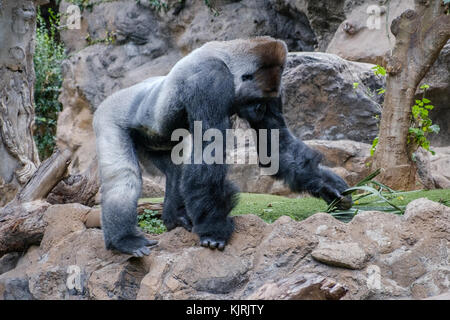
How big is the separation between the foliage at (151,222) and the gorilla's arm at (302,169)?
117cm

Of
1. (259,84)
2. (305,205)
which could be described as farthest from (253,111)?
(305,205)

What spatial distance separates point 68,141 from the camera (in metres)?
8.68

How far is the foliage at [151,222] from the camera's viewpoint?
388 cm

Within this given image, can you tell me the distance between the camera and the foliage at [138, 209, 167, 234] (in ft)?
12.7

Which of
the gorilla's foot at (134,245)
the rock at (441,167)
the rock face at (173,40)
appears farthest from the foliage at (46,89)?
the gorilla's foot at (134,245)

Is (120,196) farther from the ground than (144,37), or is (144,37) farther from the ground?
(144,37)

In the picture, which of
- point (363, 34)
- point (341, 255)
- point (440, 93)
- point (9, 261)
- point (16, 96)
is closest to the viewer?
point (341, 255)

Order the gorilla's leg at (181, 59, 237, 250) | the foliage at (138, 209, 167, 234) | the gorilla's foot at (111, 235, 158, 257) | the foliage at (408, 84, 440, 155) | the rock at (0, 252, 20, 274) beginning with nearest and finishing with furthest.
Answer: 1. the gorilla's leg at (181, 59, 237, 250)
2. the gorilla's foot at (111, 235, 158, 257)
3. the rock at (0, 252, 20, 274)
4. the foliage at (138, 209, 167, 234)
5. the foliage at (408, 84, 440, 155)

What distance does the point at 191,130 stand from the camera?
282cm

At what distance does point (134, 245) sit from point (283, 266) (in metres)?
0.89

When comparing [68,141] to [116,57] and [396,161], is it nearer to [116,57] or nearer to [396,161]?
[116,57]

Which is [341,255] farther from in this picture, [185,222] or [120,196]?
[120,196]

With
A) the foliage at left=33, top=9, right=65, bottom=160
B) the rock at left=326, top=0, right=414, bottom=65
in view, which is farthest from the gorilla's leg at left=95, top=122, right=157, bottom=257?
the foliage at left=33, top=9, right=65, bottom=160

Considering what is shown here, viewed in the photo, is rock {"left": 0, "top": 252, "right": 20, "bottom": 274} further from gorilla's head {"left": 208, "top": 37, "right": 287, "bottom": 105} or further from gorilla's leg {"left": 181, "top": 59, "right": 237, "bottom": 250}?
gorilla's head {"left": 208, "top": 37, "right": 287, "bottom": 105}
